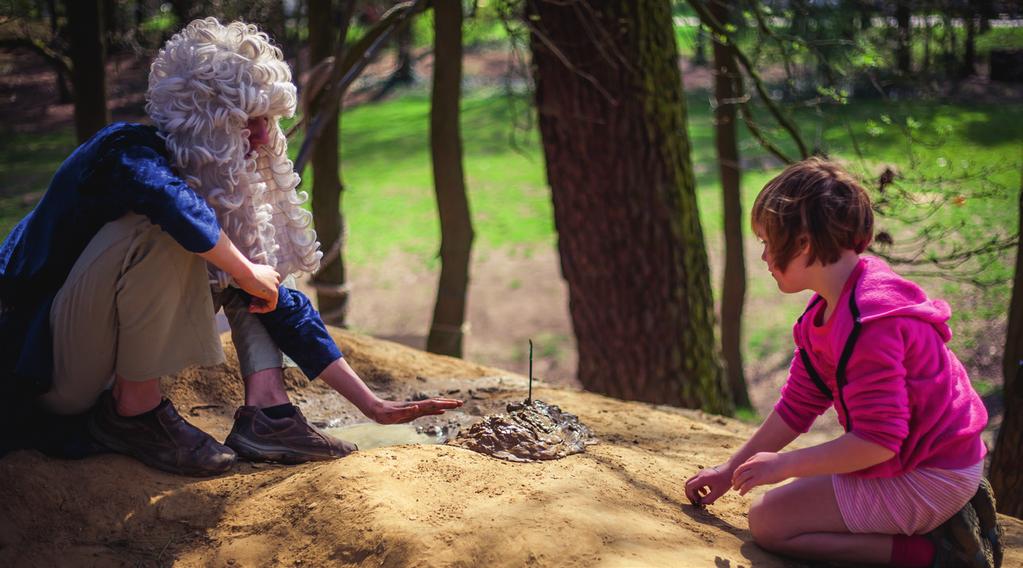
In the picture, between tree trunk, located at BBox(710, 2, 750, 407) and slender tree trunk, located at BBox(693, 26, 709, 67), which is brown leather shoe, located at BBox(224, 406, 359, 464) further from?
tree trunk, located at BBox(710, 2, 750, 407)

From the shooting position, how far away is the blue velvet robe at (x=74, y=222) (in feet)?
8.58

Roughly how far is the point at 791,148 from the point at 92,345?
12.2m

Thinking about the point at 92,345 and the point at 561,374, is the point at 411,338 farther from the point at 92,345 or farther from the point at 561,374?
the point at 92,345

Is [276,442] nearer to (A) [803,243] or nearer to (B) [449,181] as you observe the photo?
(A) [803,243]

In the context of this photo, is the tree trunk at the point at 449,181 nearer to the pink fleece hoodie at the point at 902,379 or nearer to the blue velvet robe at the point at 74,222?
the blue velvet robe at the point at 74,222

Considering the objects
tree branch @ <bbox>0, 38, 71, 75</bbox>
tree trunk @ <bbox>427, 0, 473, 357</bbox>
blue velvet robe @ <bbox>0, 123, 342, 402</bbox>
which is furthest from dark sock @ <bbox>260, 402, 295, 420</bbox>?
tree trunk @ <bbox>427, 0, 473, 357</bbox>

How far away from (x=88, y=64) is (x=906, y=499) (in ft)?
14.1

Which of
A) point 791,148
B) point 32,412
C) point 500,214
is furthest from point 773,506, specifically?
point 791,148

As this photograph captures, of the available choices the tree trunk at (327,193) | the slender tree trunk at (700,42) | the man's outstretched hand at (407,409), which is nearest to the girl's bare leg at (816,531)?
the man's outstretched hand at (407,409)

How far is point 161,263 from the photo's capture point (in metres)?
2.75

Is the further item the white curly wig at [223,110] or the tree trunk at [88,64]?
the tree trunk at [88,64]

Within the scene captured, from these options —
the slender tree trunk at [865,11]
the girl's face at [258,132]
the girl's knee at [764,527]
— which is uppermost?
the slender tree trunk at [865,11]

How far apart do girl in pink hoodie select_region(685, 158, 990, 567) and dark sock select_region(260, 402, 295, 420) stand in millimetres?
1417

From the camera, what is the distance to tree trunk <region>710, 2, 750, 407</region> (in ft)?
24.3
